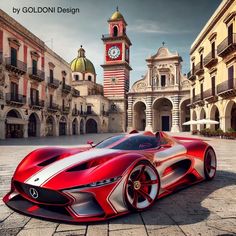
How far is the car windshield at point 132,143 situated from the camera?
4039 mm

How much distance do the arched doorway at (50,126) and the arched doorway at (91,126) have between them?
15.0 metres

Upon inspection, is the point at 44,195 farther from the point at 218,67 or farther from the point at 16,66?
the point at 218,67

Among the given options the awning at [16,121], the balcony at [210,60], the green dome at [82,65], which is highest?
the green dome at [82,65]

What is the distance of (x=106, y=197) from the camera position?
109 inches

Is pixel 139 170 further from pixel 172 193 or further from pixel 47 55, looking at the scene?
pixel 47 55

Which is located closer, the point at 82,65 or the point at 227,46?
the point at 227,46

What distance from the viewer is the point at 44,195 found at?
112 inches

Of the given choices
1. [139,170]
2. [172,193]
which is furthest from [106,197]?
[172,193]

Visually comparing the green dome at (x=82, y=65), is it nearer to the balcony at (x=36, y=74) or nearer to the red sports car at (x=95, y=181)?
the balcony at (x=36, y=74)

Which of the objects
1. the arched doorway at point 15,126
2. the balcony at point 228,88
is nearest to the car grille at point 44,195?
the balcony at point 228,88

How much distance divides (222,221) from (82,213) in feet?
5.68

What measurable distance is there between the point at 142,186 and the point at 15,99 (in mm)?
21079

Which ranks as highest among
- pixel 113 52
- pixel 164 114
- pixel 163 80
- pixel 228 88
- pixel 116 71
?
pixel 113 52

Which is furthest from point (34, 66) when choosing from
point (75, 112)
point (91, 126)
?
point (91, 126)
